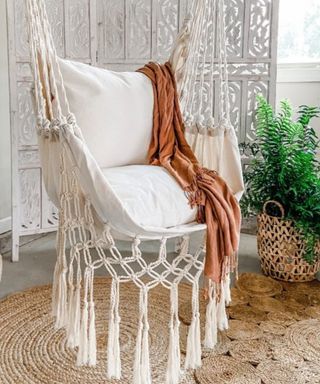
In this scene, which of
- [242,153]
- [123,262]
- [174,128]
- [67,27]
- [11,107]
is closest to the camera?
[123,262]

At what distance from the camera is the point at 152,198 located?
170 cm

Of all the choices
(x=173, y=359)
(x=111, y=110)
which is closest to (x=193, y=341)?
(x=173, y=359)

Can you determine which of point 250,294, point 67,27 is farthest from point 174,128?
point 67,27

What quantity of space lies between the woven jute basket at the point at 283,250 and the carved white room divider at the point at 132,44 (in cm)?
74

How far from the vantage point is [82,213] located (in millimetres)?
1664

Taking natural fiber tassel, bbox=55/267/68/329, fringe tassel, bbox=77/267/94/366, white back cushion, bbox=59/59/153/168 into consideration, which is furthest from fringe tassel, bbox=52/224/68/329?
white back cushion, bbox=59/59/153/168

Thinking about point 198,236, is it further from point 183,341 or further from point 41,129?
point 41,129

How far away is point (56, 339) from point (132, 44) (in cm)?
161

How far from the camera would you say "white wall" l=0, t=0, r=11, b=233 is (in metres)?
2.79

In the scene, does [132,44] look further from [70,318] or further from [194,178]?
[70,318]

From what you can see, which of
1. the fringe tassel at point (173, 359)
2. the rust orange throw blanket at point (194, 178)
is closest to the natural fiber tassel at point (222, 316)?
the rust orange throw blanket at point (194, 178)

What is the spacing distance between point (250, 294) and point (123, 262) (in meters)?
0.88

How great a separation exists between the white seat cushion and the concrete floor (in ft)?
2.81

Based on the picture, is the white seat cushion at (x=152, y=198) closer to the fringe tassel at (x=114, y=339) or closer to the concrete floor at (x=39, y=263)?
the fringe tassel at (x=114, y=339)
